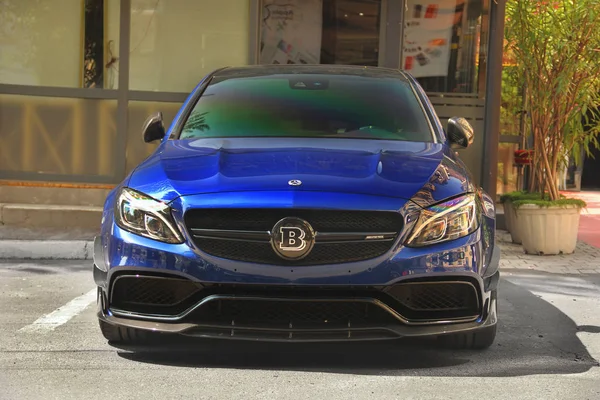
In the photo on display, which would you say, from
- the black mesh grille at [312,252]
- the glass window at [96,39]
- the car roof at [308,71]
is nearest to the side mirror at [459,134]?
the car roof at [308,71]

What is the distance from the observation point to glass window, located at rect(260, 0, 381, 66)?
10273 mm

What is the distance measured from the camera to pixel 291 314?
156 inches

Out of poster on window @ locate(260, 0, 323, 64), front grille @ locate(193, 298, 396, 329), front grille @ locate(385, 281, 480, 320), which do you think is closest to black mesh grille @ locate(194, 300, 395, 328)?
front grille @ locate(193, 298, 396, 329)

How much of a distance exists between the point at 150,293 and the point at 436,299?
1.33 meters

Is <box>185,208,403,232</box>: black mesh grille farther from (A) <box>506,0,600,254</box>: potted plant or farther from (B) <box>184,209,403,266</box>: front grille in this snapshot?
(A) <box>506,0,600,254</box>: potted plant

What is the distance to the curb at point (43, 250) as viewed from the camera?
7.89 metres

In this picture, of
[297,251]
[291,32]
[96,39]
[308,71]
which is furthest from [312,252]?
[291,32]

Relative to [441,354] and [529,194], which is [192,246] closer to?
[441,354]

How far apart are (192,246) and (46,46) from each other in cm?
669

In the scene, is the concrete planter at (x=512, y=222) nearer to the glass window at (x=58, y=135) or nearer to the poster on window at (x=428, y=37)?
the poster on window at (x=428, y=37)

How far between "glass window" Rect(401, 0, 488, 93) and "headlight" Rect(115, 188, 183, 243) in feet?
21.5

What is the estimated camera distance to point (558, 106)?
8.66m

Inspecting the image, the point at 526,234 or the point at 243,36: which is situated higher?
the point at 243,36

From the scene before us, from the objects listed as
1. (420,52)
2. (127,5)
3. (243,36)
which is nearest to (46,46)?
(127,5)
